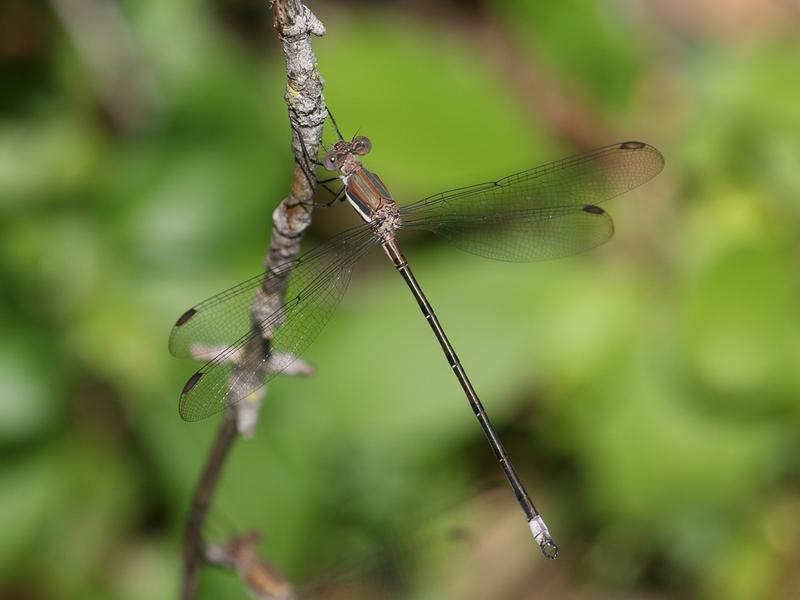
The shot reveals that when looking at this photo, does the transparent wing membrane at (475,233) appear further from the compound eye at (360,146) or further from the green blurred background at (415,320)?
the green blurred background at (415,320)

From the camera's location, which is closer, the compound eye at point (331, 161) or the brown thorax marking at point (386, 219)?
the compound eye at point (331, 161)

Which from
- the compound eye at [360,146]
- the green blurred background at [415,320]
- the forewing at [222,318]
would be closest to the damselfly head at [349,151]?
the compound eye at [360,146]

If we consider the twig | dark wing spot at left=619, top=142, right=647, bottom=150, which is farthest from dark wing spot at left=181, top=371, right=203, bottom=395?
dark wing spot at left=619, top=142, right=647, bottom=150

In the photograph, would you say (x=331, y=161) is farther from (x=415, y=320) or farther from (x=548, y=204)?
(x=415, y=320)

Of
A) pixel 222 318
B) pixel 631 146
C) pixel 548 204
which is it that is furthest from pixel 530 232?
pixel 222 318

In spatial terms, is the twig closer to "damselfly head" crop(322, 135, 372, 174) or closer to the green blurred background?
"damselfly head" crop(322, 135, 372, 174)

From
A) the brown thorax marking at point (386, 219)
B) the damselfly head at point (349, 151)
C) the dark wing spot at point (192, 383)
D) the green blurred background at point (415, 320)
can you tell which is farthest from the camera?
the green blurred background at point (415, 320)
